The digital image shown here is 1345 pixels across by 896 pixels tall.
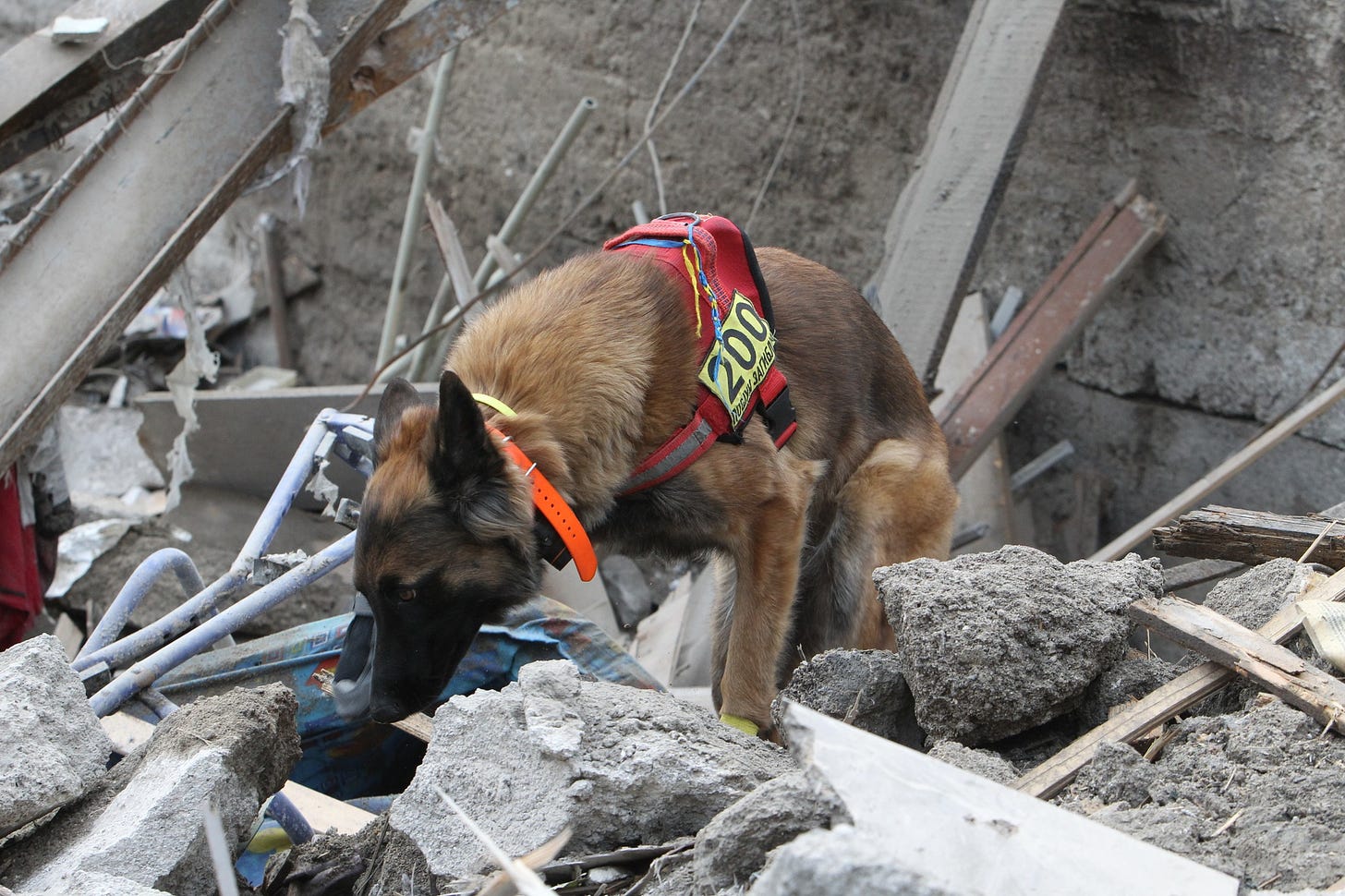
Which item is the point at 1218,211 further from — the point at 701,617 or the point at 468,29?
the point at 468,29

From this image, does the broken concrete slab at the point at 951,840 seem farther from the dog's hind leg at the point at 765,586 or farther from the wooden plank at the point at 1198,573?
the wooden plank at the point at 1198,573

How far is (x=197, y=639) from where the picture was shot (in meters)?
3.01

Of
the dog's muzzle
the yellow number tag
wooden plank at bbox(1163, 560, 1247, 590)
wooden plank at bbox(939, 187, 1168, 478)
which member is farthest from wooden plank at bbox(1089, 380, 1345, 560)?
the dog's muzzle

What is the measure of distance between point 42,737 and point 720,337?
Result: 75.4 inches

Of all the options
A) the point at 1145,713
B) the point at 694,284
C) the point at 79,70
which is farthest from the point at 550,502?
the point at 79,70

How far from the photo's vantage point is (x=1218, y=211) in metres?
4.84

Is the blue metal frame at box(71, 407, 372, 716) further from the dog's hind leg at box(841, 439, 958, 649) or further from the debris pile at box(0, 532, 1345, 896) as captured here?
the dog's hind leg at box(841, 439, 958, 649)

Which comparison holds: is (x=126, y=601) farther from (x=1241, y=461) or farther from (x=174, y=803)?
(x=1241, y=461)

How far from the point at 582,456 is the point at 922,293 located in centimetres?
220

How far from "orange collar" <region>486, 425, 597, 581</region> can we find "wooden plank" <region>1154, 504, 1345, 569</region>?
4.80 ft

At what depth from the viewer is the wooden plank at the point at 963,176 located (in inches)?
184

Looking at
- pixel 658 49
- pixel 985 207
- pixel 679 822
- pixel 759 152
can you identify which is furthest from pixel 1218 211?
pixel 679 822

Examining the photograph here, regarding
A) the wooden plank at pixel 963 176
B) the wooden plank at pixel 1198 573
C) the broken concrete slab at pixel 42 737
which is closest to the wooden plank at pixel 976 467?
the wooden plank at pixel 963 176

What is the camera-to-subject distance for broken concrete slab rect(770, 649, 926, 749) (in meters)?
2.53
